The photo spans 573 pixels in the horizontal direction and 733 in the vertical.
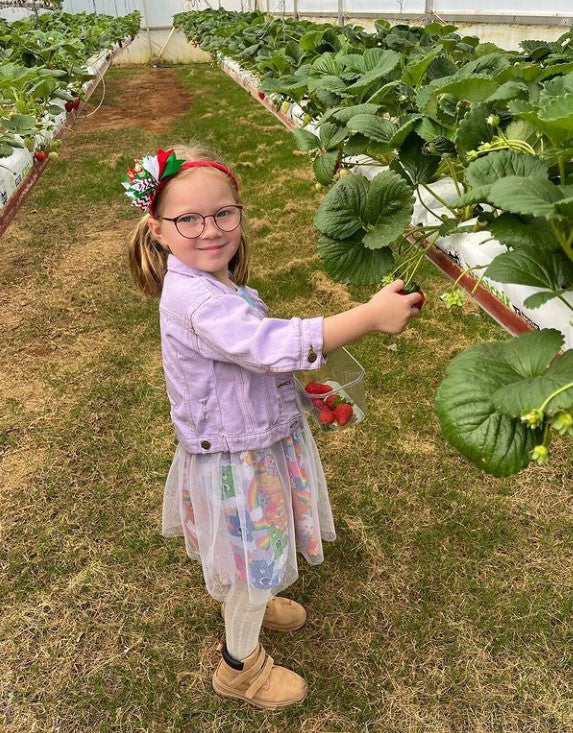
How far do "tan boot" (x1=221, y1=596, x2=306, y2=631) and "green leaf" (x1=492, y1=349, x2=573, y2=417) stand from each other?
147 cm

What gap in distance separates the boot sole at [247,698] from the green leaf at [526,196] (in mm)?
1650

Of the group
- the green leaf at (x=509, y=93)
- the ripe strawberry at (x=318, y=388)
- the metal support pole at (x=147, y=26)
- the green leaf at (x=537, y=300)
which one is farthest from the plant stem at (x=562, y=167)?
the metal support pole at (x=147, y=26)

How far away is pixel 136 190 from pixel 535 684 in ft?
6.09

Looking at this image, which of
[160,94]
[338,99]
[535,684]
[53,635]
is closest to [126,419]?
[53,635]

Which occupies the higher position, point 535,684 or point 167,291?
point 167,291

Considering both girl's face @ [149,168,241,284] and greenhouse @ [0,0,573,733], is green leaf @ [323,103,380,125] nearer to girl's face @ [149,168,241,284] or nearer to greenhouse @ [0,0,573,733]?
greenhouse @ [0,0,573,733]

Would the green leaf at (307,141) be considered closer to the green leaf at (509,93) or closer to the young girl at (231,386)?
the young girl at (231,386)

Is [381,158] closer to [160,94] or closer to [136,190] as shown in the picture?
[136,190]

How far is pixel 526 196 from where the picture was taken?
0.85m

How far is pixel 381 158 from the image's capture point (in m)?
1.77

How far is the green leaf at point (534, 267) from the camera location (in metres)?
0.96

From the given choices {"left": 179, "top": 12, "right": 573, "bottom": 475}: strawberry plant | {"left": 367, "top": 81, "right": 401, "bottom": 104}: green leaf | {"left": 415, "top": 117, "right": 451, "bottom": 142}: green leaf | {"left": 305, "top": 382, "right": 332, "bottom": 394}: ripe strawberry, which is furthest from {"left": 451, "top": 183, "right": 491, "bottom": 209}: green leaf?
{"left": 367, "top": 81, "right": 401, "bottom": 104}: green leaf

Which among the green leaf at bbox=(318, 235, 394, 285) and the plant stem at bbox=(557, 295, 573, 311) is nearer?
the plant stem at bbox=(557, 295, 573, 311)

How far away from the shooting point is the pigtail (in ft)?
5.20
